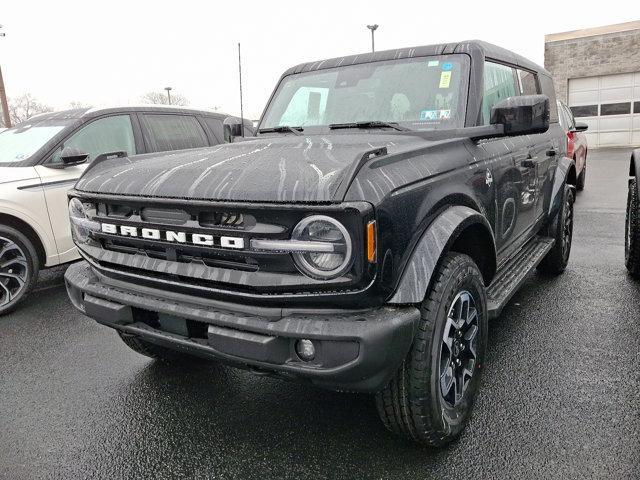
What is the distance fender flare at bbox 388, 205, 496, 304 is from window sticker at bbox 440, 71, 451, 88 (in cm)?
98

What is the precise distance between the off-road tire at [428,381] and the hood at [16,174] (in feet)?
13.0

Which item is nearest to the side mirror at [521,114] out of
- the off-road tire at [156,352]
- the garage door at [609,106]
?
the off-road tire at [156,352]

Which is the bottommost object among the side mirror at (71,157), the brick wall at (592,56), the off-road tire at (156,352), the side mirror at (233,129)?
the off-road tire at (156,352)

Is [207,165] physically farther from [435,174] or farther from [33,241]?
[33,241]

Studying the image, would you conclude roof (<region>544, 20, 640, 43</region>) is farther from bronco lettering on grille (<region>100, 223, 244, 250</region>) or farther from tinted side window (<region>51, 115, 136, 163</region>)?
bronco lettering on grille (<region>100, 223, 244, 250</region>)

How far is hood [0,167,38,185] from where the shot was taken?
457cm

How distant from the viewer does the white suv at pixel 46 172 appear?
453 centimetres

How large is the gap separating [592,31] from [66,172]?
24.5 metres

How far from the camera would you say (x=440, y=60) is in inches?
123

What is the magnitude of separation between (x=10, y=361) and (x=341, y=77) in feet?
9.85

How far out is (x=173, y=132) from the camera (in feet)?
19.4

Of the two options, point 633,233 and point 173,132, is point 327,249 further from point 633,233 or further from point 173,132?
point 173,132

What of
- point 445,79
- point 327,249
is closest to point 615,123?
point 445,79

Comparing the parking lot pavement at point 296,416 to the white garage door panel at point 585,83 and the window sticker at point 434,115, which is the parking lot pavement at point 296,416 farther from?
the white garage door panel at point 585,83
